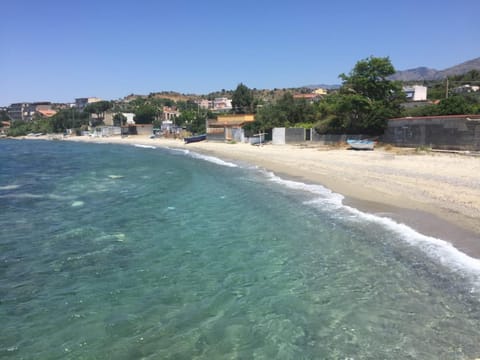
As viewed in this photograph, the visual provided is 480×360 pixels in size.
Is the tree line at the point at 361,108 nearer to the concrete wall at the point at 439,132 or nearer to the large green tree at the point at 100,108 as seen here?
the concrete wall at the point at 439,132

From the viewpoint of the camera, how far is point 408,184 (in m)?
20.5

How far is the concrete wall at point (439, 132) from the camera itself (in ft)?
93.1

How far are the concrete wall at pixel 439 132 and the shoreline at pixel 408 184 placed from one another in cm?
180

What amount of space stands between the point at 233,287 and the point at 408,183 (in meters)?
14.3

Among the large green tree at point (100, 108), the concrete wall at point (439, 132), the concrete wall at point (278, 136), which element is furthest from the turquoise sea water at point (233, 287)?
the large green tree at point (100, 108)

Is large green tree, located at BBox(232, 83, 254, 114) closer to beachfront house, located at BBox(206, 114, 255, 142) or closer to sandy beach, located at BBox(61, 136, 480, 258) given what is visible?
beachfront house, located at BBox(206, 114, 255, 142)

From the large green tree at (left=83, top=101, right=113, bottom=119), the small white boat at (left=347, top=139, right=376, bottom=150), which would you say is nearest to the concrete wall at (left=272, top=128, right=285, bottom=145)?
the small white boat at (left=347, top=139, right=376, bottom=150)

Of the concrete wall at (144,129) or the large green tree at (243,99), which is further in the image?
the concrete wall at (144,129)

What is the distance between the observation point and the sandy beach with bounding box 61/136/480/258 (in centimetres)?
1357

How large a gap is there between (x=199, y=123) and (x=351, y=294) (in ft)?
256

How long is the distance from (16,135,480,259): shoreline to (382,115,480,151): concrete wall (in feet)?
5.91

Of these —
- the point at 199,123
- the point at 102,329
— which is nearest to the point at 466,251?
the point at 102,329

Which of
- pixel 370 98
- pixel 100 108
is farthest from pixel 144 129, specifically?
pixel 370 98

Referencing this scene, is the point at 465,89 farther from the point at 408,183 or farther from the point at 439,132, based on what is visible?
the point at 408,183
